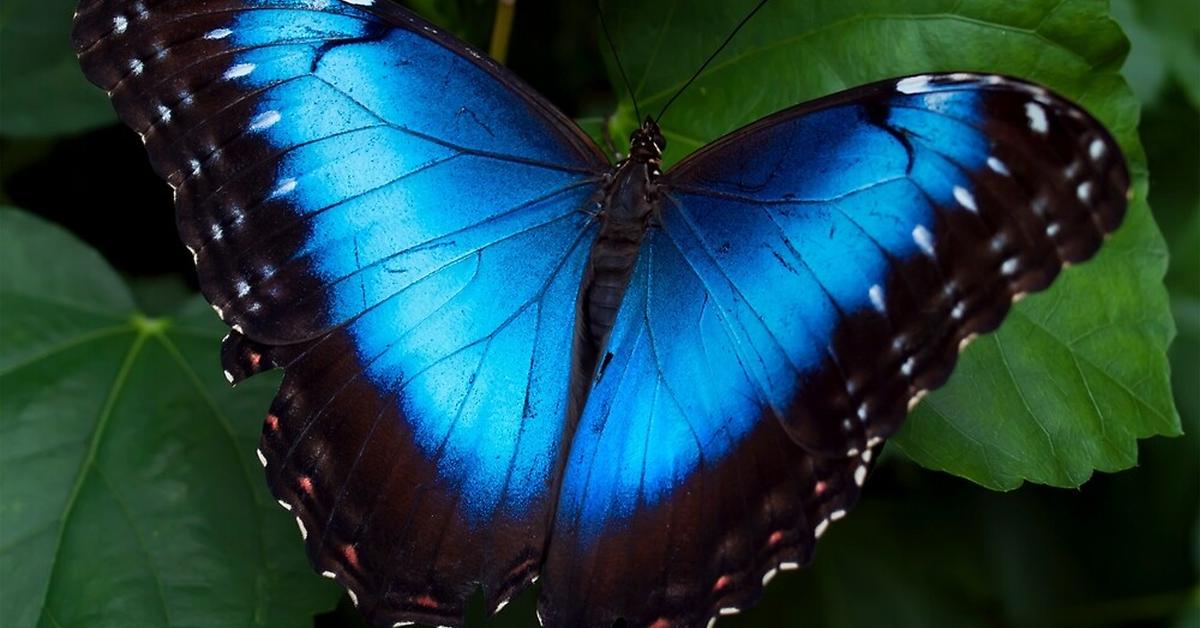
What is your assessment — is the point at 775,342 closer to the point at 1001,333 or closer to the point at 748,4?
the point at 1001,333

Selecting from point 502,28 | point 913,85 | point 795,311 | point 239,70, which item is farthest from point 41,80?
point 913,85

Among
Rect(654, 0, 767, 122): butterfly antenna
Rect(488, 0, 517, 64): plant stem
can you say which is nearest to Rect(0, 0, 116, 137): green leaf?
Rect(488, 0, 517, 64): plant stem

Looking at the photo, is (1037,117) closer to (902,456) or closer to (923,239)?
(923,239)

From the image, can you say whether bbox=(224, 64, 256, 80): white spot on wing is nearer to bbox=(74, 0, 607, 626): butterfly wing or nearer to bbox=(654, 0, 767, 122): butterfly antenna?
bbox=(74, 0, 607, 626): butterfly wing

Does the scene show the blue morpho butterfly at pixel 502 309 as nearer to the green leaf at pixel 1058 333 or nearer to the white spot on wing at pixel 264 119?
the white spot on wing at pixel 264 119

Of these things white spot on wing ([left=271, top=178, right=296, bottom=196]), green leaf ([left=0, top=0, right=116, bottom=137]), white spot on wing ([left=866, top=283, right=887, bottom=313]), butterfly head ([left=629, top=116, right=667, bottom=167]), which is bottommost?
white spot on wing ([left=866, top=283, right=887, bottom=313])

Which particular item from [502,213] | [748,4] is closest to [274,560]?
[502,213]

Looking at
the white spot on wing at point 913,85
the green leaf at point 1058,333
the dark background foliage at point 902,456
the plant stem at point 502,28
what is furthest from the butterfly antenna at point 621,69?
the white spot on wing at point 913,85
